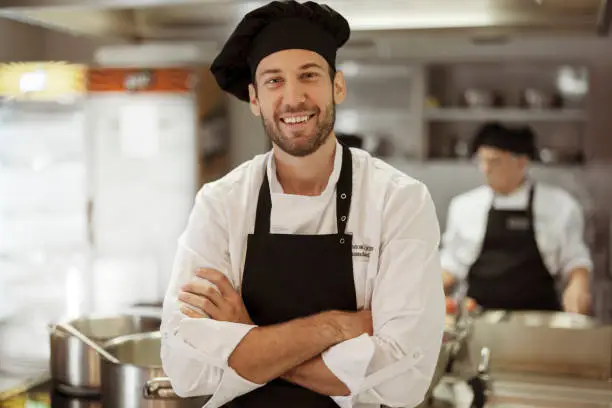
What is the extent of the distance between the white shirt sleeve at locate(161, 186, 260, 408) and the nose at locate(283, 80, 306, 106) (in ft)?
0.89

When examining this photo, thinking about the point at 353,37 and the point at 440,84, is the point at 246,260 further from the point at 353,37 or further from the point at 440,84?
the point at 440,84

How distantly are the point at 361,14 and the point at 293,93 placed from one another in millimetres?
1454

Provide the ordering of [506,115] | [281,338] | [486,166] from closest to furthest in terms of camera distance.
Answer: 1. [281,338]
2. [486,166]
3. [506,115]

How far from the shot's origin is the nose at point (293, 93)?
5.19 feet

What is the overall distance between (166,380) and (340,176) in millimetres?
563

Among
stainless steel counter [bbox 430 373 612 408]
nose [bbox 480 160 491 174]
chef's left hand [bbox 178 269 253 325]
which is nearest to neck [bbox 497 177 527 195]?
nose [bbox 480 160 491 174]

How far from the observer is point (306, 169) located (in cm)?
169

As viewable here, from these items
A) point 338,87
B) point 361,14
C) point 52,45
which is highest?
point 52,45

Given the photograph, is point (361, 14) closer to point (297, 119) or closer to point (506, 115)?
point (297, 119)

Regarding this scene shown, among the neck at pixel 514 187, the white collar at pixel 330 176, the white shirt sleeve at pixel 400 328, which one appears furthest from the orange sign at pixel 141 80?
the white shirt sleeve at pixel 400 328

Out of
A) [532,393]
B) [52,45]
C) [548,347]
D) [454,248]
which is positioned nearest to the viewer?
[532,393]

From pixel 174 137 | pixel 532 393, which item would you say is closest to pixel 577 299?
pixel 532 393

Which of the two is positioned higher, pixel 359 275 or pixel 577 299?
pixel 359 275

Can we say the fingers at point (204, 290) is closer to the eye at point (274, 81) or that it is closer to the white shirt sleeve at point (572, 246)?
the eye at point (274, 81)
